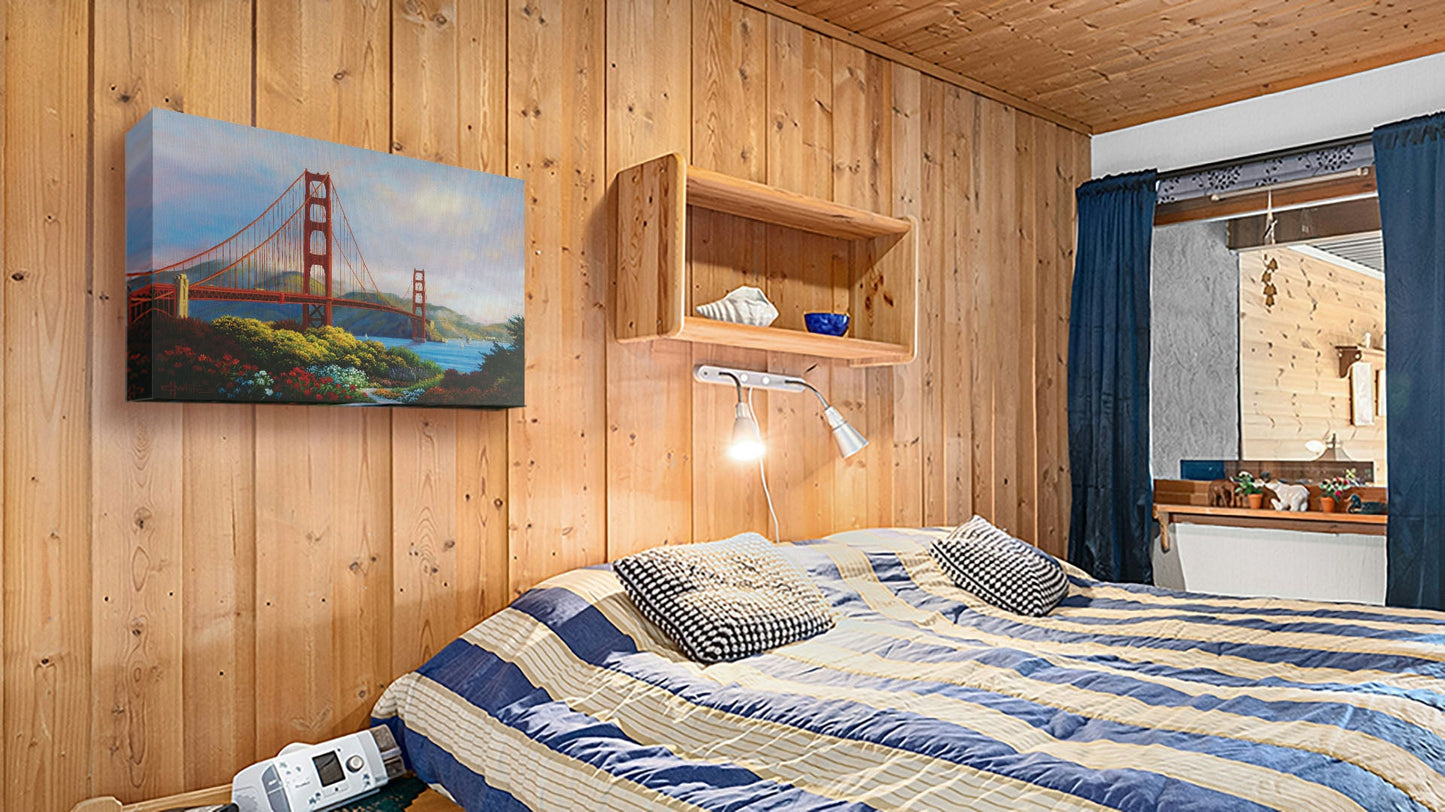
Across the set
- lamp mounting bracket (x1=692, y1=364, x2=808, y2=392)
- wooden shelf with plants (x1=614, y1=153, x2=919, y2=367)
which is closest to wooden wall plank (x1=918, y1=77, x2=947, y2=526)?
wooden shelf with plants (x1=614, y1=153, x2=919, y2=367)

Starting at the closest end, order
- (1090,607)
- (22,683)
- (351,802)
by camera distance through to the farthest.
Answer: (22,683) → (351,802) → (1090,607)

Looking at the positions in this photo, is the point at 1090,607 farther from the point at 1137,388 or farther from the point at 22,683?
the point at 22,683

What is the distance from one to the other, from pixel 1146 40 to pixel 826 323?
1.55 metres

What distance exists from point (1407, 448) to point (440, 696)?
320 cm

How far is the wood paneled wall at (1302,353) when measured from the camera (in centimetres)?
369

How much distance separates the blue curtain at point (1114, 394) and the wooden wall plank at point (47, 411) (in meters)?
3.44

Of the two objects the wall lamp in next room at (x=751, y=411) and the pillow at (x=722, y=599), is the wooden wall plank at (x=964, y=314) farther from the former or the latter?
the pillow at (x=722, y=599)

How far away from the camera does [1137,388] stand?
3926 millimetres

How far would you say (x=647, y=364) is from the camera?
8.75ft

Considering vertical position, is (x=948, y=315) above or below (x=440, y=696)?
above

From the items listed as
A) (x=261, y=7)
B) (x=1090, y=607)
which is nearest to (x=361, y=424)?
(x=261, y=7)

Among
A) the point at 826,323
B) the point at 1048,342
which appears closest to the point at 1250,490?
the point at 1048,342

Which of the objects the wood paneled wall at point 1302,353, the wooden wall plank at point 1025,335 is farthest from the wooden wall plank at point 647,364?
the wood paneled wall at point 1302,353

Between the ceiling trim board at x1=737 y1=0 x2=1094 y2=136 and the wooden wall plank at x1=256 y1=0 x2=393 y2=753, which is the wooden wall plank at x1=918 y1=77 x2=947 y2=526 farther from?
the wooden wall plank at x1=256 y1=0 x2=393 y2=753
